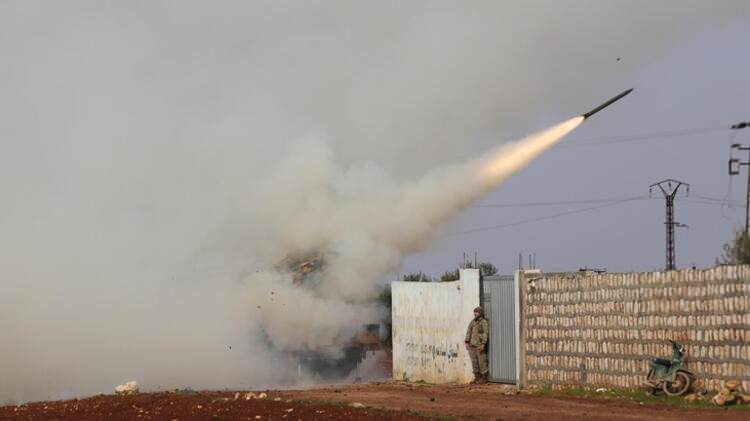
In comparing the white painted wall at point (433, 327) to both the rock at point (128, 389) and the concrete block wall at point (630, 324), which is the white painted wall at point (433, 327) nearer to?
the concrete block wall at point (630, 324)

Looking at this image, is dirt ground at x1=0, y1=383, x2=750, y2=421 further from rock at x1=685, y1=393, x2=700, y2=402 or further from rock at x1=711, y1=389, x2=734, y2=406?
rock at x1=685, y1=393, x2=700, y2=402

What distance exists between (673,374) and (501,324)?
763 cm

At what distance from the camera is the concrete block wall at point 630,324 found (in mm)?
25938

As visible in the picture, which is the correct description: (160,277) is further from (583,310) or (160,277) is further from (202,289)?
(583,310)

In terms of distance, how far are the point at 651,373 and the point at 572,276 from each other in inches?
164

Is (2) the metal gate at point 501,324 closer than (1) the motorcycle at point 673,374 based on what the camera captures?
No

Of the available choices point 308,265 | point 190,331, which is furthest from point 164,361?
point 308,265

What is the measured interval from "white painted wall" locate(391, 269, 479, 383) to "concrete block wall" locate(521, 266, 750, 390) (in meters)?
3.01

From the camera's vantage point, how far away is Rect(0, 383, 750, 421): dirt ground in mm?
23312

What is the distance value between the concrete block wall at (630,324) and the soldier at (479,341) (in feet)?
5.59

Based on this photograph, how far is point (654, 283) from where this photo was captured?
92.9 feet

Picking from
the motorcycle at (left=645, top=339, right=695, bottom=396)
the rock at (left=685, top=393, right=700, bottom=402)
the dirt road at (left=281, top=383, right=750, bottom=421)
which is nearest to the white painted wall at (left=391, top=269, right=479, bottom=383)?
the dirt road at (left=281, top=383, right=750, bottom=421)

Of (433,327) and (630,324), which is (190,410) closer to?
(630,324)

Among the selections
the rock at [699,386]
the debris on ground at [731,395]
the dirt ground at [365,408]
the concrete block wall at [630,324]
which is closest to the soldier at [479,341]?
the concrete block wall at [630,324]
